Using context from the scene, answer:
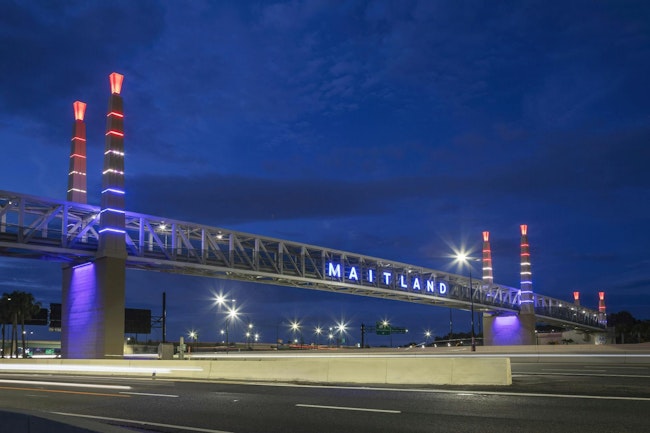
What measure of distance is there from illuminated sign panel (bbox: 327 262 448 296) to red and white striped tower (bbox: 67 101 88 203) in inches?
1279

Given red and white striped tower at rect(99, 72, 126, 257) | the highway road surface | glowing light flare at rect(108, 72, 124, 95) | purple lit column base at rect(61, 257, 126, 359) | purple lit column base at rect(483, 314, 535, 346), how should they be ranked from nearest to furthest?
the highway road surface, purple lit column base at rect(61, 257, 126, 359), red and white striped tower at rect(99, 72, 126, 257), glowing light flare at rect(108, 72, 124, 95), purple lit column base at rect(483, 314, 535, 346)

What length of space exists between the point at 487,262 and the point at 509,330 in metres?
14.0

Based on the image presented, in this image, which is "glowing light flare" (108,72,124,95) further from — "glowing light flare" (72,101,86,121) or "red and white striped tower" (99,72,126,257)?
"glowing light flare" (72,101,86,121)

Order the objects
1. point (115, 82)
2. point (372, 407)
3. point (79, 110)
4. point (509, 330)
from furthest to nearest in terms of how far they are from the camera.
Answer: point (509, 330) → point (79, 110) → point (115, 82) → point (372, 407)

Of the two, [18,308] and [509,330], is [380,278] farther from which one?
[18,308]

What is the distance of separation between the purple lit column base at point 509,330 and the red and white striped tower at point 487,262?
869cm

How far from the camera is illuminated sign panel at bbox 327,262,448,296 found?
269 ft

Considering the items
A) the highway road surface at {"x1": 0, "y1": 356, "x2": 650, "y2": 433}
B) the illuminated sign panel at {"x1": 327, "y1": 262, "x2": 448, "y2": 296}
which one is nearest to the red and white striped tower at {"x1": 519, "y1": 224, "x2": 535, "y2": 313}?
the illuminated sign panel at {"x1": 327, "y1": 262, "x2": 448, "y2": 296}

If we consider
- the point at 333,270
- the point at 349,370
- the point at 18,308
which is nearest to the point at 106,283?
the point at 349,370

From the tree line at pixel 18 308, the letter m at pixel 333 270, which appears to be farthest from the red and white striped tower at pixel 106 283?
the tree line at pixel 18 308

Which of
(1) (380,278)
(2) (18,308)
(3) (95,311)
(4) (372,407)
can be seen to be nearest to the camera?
(4) (372,407)

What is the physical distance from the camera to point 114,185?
53.6 m

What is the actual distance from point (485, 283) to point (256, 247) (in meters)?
63.9

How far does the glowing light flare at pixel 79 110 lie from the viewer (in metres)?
61.5
